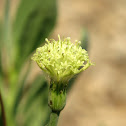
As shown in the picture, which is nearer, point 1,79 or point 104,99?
point 1,79

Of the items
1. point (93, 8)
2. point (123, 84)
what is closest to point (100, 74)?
point (123, 84)

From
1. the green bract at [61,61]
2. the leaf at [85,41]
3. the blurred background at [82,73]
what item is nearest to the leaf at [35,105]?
the blurred background at [82,73]

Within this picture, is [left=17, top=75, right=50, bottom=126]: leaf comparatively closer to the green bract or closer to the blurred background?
the blurred background

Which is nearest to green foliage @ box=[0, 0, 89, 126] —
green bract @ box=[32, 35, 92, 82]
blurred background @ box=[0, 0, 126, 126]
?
blurred background @ box=[0, 0, 126, 126]

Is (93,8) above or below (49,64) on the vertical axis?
above

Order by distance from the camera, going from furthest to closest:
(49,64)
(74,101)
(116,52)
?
(116,52)
(74,101)
(49,64)

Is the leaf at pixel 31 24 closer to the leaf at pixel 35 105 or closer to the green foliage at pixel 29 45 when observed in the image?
the green foliage at pixel 29 45

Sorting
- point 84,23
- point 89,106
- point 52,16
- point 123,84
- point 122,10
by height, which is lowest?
point 89,106

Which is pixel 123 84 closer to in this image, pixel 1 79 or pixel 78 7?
pixel 78 7

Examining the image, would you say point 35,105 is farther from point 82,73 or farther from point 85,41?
point 82,73
